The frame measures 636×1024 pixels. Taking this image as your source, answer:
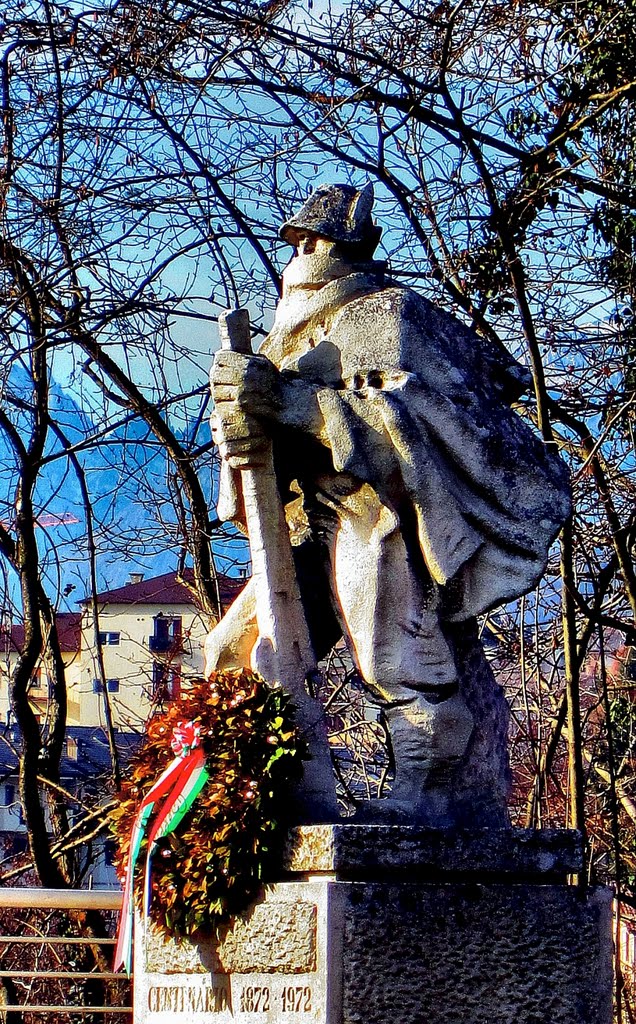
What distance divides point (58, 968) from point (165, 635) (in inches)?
101

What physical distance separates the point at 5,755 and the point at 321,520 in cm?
1965

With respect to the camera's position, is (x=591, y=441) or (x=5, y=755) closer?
(x=591, y=441)

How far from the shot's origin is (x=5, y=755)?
23672mm

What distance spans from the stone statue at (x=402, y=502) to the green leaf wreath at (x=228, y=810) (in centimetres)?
27

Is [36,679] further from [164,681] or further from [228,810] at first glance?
[228,810]

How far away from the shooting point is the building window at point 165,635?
10.1 m

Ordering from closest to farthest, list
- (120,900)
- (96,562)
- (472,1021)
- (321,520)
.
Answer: (472,1021)
(321,520)
(120,900)
(96,562)

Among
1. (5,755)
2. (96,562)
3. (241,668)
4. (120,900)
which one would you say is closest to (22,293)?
(96,562)

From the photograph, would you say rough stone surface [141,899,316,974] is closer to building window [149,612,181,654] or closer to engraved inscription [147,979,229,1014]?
engraved inscription [147,979,229,1014]

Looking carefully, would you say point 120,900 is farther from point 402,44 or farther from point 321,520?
point 402,44

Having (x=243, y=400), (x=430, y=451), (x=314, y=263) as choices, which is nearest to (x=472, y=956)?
(x=430, y=451)

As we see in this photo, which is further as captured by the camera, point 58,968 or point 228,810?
point 58,968

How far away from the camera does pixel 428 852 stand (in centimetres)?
427

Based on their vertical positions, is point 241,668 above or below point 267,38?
below
